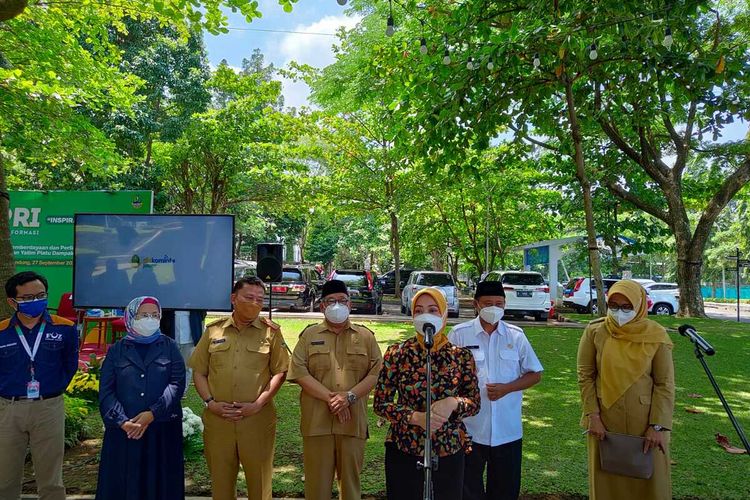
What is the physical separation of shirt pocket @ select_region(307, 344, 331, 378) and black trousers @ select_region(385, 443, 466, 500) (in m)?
0.78

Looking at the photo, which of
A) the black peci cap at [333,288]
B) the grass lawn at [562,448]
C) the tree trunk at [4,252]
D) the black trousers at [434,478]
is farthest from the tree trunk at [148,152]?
the black trousers at [434,478]

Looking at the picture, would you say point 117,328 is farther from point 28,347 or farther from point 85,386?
point 28,347

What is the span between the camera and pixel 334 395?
10.6ft

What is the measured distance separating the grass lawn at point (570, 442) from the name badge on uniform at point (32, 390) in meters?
1.42

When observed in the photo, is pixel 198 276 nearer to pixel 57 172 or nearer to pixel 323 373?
pixel 323 373

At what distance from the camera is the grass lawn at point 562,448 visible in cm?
412

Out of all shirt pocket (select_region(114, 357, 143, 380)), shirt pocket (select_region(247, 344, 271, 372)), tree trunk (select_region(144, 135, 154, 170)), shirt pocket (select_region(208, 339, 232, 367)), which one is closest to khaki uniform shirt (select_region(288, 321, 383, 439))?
shirt pocket (select_region(247, 344, 271, 372))

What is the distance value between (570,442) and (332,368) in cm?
299

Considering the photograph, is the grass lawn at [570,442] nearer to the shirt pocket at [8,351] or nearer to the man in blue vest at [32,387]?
the man in blue vest at [32,387]

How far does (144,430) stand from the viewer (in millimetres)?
3238

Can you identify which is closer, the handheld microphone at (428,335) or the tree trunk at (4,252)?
the handheld microphone at (428,335)

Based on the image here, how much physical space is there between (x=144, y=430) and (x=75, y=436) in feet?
7.59

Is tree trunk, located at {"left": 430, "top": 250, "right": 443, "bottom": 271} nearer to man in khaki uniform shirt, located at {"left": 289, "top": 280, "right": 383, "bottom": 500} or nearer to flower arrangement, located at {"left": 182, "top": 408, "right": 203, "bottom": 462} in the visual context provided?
A: flower arrangement, located at {"left": 182, "top": 408, "right": 203, "bottom": 462}

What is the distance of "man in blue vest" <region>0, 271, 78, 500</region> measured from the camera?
10.9ft
